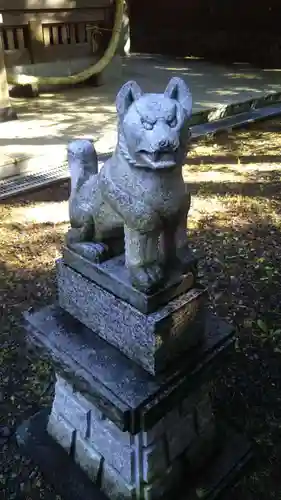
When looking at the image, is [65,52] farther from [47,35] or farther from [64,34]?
[47,35]

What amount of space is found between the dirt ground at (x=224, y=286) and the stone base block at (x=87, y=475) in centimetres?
7

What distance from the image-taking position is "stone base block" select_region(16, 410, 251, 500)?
2.05 meters

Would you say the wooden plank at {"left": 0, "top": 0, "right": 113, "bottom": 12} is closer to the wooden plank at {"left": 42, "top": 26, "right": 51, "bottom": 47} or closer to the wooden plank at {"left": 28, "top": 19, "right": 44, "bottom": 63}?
the wooden plank at {"left": 28, "top": 19, "right": 44, "bottom": 63}

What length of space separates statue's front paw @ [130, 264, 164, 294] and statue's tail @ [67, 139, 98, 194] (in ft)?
1.47

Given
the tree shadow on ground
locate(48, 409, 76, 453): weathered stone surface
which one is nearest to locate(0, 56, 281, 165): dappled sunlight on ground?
the tree shadow on ground

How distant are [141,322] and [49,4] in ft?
24.1

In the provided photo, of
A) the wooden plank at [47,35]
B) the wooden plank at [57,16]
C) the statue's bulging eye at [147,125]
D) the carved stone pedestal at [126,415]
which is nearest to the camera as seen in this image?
the statue's bulging eye at [147,125]

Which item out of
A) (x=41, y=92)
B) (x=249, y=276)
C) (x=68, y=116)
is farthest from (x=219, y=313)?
(x=41, y=92)

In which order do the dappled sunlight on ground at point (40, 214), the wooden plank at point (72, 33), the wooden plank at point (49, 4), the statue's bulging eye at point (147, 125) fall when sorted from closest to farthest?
1. the statue's bulging eye at point (147, 125)
2. the dappled sunlight on ground at point (40, 214)
3. the wooden plank at point (49, 4)
4. the wooden plank at point (72, 33)

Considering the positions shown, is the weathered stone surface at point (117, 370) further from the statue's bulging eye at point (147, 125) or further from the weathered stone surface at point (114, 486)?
the statue's bulging eye at point (147, 125)

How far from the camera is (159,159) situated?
4.53 ft

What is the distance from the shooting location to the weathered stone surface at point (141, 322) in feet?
5.51

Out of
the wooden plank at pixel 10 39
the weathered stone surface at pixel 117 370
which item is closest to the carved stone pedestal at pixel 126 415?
the weathered stone surface at pixel 117 370

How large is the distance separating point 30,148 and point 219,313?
11.0ft
